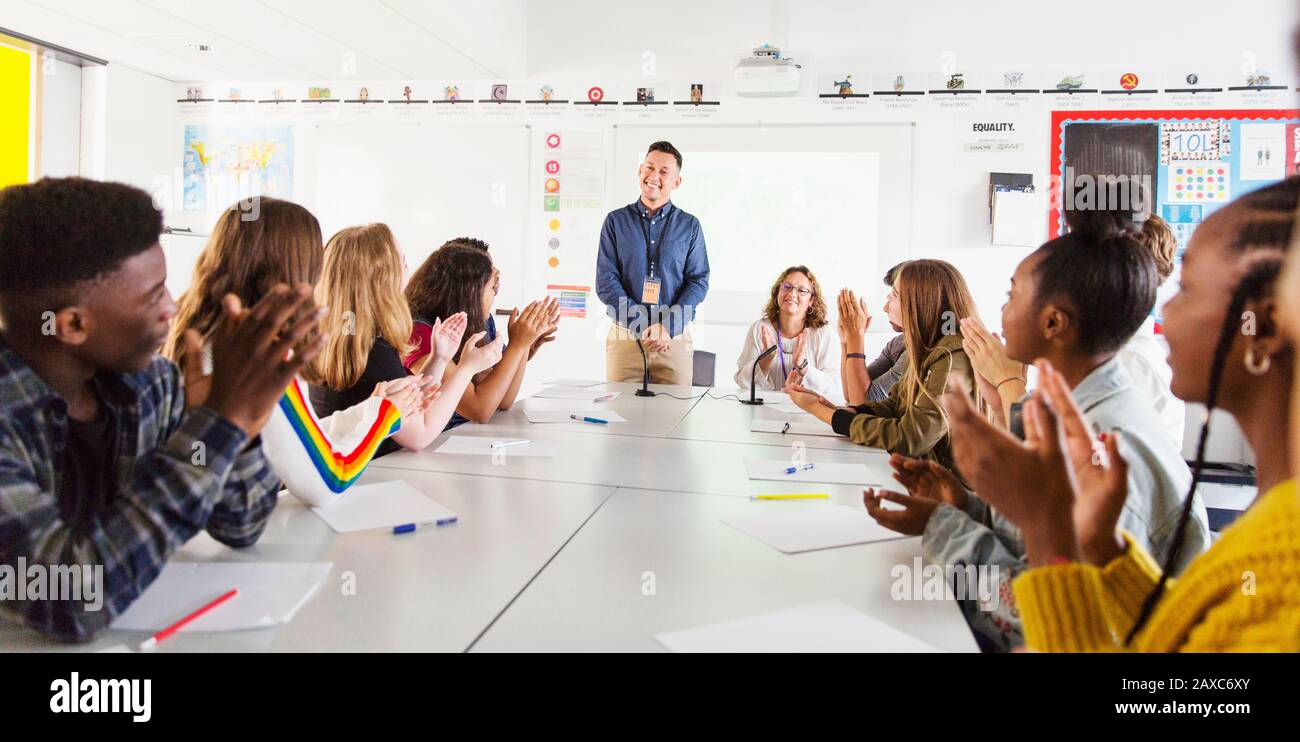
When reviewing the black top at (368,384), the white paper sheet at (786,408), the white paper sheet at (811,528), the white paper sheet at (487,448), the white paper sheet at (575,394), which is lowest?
the white paper sheet at (811,528)

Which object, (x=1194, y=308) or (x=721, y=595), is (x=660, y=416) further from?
(x=1194, y=308)

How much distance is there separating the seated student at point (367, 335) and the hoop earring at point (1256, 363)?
1681 mm

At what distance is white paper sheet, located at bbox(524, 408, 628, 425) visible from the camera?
104 inches

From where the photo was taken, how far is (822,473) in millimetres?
1954

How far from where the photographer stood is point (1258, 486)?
2.80 feet

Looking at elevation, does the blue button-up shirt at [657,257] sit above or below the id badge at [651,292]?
above

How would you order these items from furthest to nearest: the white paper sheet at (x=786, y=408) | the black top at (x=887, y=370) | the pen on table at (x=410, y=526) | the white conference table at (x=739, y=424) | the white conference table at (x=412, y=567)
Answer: the black top at (x=887, y=370)
the white paper sheet at (x=786, y=408)
the white conference table at (x=739, y=424)
the pen on table at (x=410, y=526)
the white conference table at (x=412, y=567)

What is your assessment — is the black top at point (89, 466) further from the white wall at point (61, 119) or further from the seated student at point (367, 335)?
the white wall at point (61, 119)

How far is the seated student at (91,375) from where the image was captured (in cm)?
88

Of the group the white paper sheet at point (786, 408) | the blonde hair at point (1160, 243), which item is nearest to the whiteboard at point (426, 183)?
the white paper sheet at point (786, 408)

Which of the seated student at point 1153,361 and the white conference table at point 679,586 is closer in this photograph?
the white conference table at point 679,586

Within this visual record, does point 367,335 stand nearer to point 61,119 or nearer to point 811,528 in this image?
point 811,528
